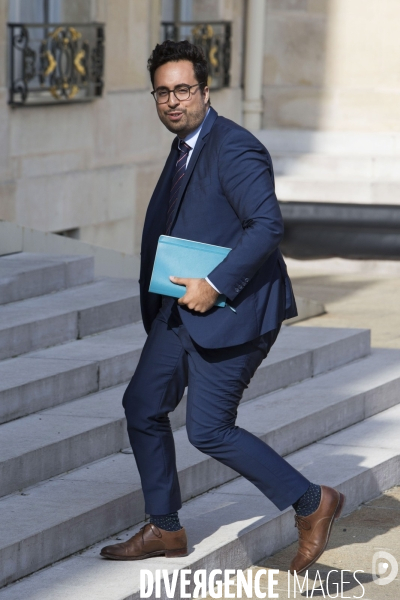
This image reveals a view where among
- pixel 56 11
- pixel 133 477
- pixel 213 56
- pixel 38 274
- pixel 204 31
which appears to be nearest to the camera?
pixel 133 477

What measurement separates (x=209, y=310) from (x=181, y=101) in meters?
0.67

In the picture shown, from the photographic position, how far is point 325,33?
13.1 metres

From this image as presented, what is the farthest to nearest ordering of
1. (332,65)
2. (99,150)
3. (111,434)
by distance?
(332,65) < (99,150) < (111,434)

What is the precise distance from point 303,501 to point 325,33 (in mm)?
9855

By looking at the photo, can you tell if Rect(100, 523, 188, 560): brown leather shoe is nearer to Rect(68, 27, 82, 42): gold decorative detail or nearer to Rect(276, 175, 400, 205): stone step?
Rect(68, 27, 82, 42): gold decorative detail

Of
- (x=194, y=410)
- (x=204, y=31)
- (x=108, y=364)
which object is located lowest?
(x=108, y=364)

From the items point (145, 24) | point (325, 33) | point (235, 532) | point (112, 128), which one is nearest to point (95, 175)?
point (112, 128)

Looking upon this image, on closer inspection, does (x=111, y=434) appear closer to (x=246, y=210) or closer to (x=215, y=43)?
(x=246, y=210)

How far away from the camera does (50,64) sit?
994cm

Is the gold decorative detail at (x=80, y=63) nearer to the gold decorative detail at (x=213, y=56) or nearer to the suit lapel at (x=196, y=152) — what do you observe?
the gold decorative detail at (x=213, y=56)

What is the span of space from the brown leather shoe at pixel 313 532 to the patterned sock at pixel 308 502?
0.04 ft

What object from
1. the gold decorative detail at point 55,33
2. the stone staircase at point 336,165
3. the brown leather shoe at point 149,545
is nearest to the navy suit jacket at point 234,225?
the brown leather shoe at point 149,545

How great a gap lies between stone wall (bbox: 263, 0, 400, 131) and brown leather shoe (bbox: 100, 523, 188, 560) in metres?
9.53

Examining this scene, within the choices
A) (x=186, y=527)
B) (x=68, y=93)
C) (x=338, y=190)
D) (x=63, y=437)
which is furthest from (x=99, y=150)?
(x=186, y=527)
